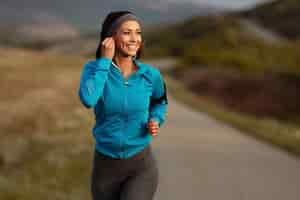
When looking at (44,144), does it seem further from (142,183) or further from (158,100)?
(142,183)

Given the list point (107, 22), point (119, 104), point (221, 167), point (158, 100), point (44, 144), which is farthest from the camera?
point (44, 144)

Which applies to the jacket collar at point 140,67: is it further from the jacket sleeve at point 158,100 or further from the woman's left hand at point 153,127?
the woman's left hand at point 153,127

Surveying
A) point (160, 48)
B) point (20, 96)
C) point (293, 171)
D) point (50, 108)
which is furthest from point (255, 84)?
point (160, 48)

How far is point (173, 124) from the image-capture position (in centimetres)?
1641

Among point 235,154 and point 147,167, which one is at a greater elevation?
point 147,167

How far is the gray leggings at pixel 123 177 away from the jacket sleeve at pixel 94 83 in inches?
17.8

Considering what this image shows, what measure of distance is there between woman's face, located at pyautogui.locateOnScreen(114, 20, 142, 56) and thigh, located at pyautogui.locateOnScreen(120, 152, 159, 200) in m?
0.72

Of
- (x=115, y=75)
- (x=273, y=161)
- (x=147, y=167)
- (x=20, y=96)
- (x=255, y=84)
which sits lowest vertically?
(x=255, y=84)

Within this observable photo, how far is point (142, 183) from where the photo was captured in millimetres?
4055

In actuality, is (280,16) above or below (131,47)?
below

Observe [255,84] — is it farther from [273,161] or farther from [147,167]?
[147,167]

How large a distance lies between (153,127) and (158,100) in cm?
35

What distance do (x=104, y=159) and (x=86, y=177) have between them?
482 centimetres

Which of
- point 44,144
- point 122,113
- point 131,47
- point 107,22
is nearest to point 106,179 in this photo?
point 122,113
